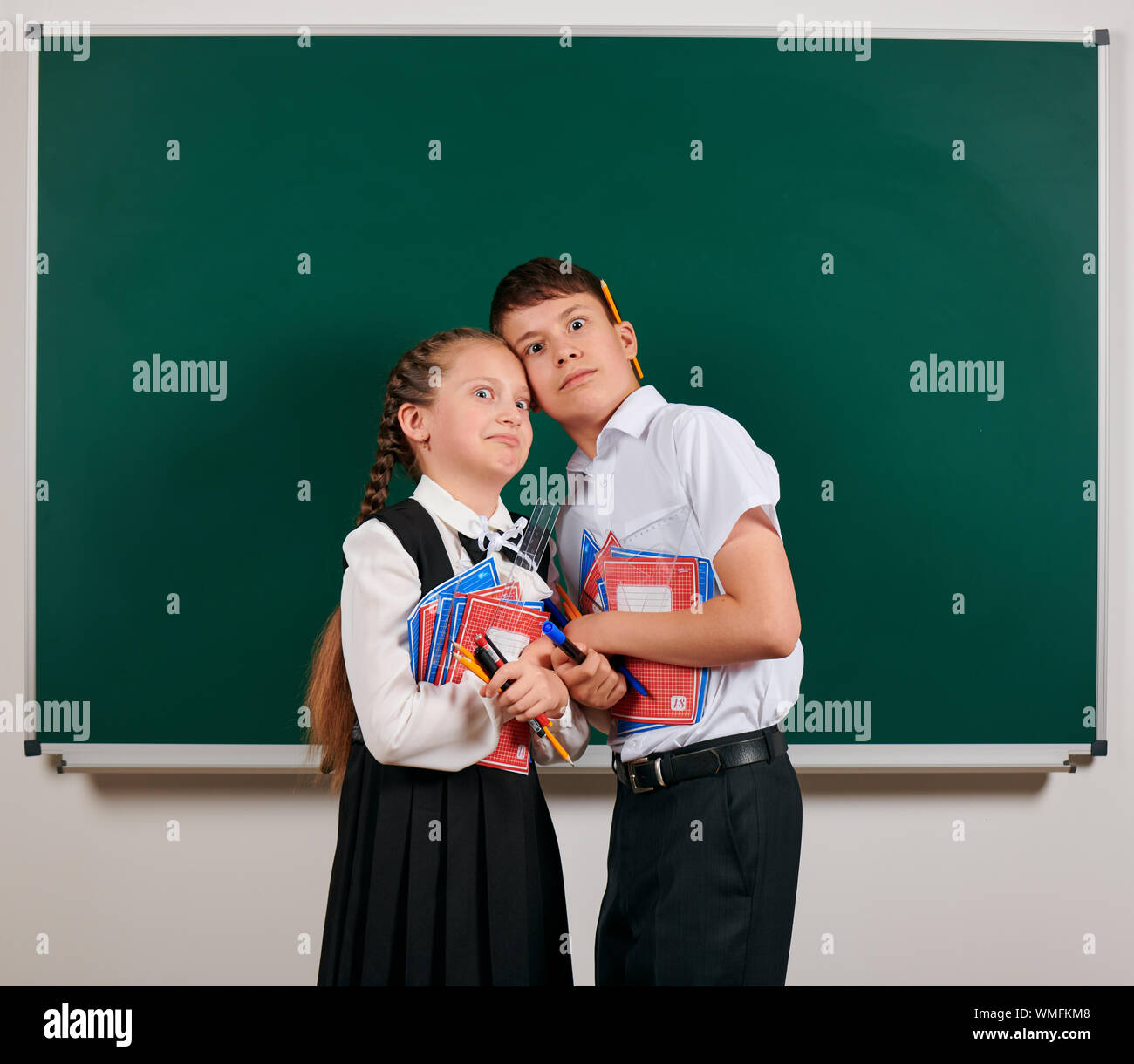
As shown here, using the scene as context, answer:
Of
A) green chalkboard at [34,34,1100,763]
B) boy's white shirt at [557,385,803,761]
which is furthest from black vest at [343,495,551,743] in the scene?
green chalkboard at [34,34,1100,763]

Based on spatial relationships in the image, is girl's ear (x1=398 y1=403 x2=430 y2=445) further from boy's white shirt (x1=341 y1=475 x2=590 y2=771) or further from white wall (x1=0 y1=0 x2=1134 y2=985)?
white wall (x1=0 y1=0 x2=1134 y2=985)

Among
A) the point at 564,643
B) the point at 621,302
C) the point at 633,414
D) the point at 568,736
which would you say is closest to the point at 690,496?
the point at 633,414

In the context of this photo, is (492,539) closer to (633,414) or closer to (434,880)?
(633,414)

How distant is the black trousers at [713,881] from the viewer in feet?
3.62

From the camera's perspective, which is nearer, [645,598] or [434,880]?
[434,880]

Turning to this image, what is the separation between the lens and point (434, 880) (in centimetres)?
106

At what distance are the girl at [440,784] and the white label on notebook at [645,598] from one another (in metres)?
0.12

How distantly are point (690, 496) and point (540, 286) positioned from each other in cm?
37

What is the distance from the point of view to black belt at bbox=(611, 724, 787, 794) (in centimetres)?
114

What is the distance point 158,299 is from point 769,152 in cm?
130

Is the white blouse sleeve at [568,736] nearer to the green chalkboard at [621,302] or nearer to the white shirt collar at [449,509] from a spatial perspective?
the white shirt collar at [449,509]

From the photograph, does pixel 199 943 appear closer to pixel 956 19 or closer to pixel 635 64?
pixel 635 64

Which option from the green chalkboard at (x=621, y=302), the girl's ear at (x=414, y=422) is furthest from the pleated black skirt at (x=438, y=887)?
the green chalkboard at (x=621, y=302)

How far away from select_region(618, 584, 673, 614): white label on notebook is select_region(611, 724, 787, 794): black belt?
0.61ft
